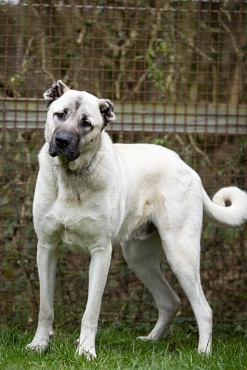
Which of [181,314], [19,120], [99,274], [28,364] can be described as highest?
[19,120]

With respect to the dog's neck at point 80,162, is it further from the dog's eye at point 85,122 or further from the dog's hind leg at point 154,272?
the dog's hind leg at point 154,272

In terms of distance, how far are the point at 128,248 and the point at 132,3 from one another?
2633 millimetres

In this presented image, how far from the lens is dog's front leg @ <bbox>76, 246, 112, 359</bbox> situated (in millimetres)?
4305

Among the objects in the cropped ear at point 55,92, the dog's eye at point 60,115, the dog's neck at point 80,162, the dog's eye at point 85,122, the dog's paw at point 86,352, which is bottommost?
the dog's paw at point 86,352

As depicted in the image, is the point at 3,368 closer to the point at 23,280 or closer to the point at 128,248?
the point at 128,248

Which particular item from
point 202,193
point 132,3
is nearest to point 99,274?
point 202,193

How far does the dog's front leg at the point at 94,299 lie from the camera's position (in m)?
4.30

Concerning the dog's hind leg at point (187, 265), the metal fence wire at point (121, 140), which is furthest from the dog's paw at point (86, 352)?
the metal fence wire at point (121, 140)

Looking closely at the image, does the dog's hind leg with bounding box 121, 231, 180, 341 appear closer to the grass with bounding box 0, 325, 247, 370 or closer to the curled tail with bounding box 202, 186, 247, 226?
the grass with bounding box 0, 325, 247, 370

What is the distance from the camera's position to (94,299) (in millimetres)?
4371

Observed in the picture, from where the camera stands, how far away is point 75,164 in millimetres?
4336

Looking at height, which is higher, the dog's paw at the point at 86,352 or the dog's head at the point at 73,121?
the dog's head at the point at 73,121

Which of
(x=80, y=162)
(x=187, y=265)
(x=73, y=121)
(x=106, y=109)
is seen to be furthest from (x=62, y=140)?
(x=187, y=265)

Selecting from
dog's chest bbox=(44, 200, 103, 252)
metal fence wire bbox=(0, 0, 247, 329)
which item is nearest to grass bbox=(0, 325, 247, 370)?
dog's chest bbox=(44, 200, 103, 252)
